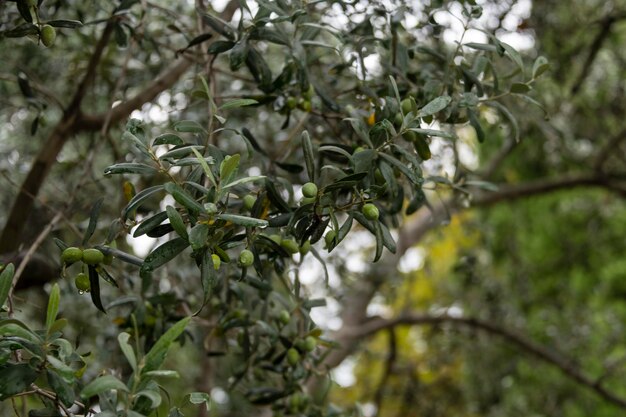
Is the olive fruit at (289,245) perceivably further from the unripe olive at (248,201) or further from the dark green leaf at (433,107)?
the dark green leaf at (433,107)

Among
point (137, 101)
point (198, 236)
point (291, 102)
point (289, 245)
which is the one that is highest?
point (198, 236)

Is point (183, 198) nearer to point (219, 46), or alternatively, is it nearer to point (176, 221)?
point (176, 221)

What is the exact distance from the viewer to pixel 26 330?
985mm

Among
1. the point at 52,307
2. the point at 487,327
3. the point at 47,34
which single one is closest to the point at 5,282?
the point at 52,307

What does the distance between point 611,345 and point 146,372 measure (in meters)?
3.62

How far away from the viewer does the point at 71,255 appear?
3.64 feet

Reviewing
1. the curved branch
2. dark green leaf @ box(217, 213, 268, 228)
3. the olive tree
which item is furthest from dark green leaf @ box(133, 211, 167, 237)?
the curved branch

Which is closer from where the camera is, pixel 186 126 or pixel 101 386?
pixel 101 386

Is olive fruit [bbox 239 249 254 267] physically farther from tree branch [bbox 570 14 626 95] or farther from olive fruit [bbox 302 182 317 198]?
tree branch [bbox 570 14 626 95]

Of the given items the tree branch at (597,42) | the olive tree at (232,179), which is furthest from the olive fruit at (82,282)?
the tree branch at (597,42)

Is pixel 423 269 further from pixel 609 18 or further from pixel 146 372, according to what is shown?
pixel 146 372

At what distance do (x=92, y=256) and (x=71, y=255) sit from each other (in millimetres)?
29

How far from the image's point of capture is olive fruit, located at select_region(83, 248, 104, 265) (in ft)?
3.67

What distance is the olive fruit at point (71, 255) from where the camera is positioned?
3.62 feet
